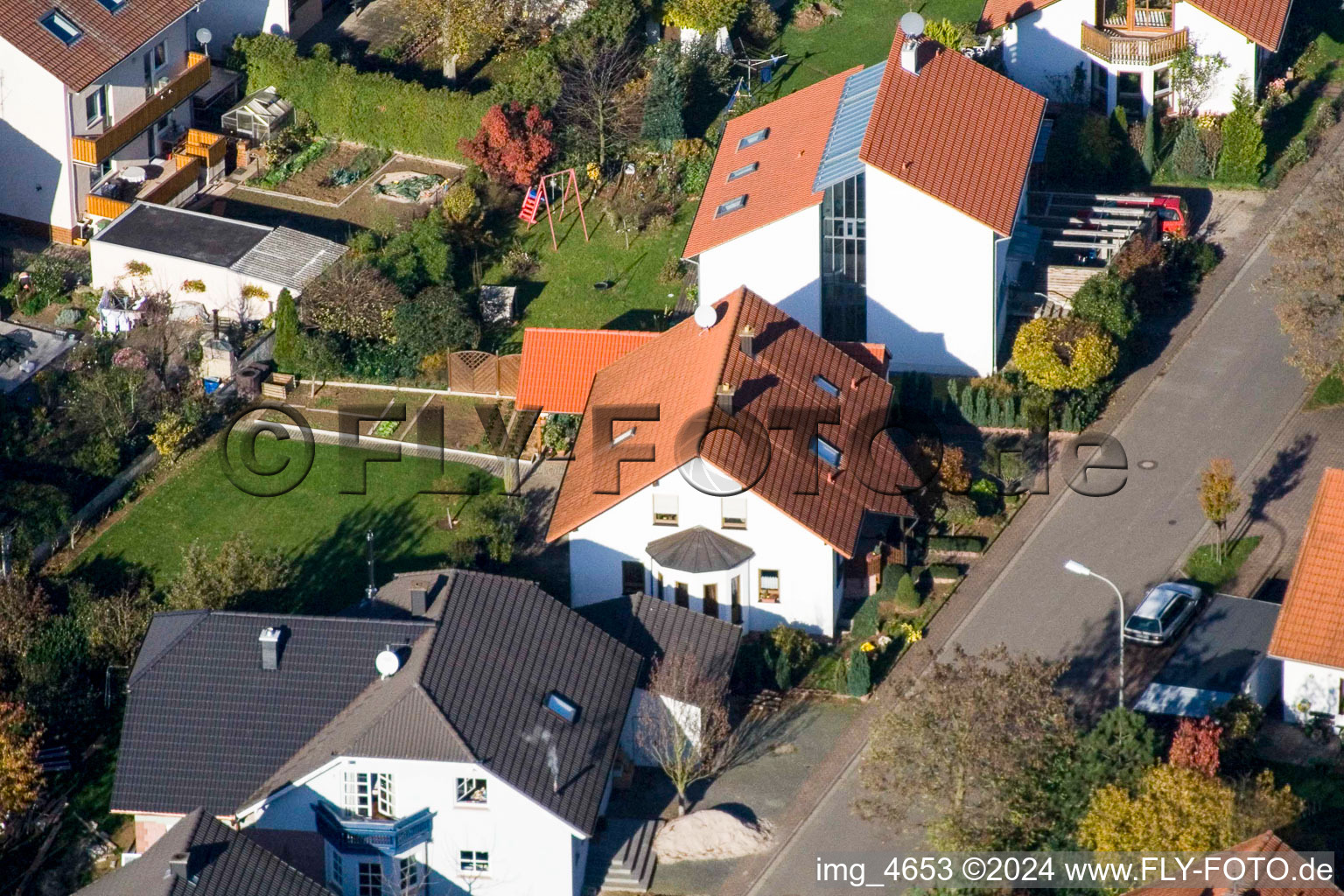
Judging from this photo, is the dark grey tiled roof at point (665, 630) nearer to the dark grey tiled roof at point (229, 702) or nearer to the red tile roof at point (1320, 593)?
the dark grey tiled roof at point (229, 702)

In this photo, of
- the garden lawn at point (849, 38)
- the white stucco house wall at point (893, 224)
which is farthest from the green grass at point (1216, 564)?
the garden lawn at point (849, 38)

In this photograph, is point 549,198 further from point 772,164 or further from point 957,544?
point 957,544

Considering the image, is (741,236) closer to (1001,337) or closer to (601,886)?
(1001,337)

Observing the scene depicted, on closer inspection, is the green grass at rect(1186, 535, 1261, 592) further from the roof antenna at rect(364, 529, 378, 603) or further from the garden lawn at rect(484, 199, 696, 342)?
the roof antenna at rect(364, 529, 378, 603)

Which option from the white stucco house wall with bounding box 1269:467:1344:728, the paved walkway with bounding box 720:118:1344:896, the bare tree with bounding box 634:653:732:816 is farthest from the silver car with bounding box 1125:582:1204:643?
the bare tree with bounding box 634:653:732:816

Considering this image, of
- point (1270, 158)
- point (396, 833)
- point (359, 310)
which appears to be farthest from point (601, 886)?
point (1270, 158)

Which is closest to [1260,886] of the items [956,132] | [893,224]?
[893,224]
